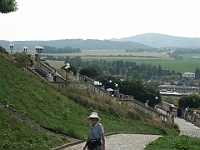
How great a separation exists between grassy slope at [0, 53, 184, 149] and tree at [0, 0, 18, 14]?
13.0m

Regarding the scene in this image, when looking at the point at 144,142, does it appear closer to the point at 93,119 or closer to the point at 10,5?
the point at 93,119

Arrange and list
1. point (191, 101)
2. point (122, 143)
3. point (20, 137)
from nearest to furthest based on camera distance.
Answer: point (20, 137) → point (122, 143) → point (191, 101)

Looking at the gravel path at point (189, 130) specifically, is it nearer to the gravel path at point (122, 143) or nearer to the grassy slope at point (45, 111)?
the grassy slope at point (45, 111)

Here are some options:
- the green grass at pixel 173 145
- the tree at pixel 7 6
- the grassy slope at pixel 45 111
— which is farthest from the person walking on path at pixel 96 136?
the tree at pixel 7 6

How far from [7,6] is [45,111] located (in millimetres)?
19493

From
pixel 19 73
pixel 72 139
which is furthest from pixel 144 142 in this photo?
pixel 19 73

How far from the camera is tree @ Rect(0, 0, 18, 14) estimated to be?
117 ft

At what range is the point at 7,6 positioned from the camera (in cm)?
3600

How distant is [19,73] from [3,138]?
10509mm

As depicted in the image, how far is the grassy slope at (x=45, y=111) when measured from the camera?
15.0 metres

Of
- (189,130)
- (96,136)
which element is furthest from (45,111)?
(189,130)

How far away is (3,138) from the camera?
12.9 m

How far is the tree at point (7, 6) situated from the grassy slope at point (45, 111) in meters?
13.0

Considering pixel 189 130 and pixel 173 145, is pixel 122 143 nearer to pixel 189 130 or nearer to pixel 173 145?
pixel 173 145
